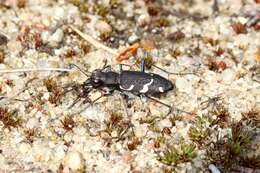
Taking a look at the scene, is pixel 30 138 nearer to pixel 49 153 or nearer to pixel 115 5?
pixel 49 153

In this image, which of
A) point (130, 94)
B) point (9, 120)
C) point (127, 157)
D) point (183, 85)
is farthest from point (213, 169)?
point (9, 120)

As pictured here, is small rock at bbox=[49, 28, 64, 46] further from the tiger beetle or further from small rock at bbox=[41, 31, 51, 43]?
the tiger beetle

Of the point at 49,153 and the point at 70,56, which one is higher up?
the point at 70,56

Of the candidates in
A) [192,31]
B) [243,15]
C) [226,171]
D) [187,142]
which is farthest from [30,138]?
[243,15]

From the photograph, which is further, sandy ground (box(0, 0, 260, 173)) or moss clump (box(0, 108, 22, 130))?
moss clump (box(0, 108, 22, 130))

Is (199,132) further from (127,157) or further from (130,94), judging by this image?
(130,94)

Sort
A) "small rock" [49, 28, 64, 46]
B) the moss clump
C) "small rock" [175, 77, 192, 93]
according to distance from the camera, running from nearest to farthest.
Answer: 1. the moss clump
2. "small rock" [175, 77, 192, 93]
3. "small rock" [49, 28, 64, 46]

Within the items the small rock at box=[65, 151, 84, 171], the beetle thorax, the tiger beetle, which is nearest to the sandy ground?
the small rock at box=[65, 151, 84, 171]
